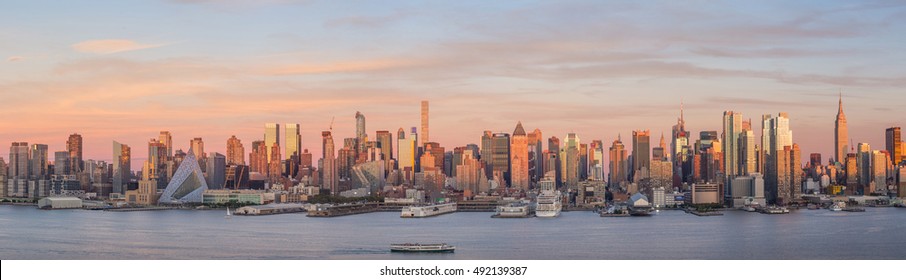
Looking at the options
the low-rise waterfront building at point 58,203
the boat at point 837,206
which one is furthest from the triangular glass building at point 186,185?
the boat at point 837,206

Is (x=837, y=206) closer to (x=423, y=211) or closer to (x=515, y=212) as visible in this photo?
(x=515, y=212)

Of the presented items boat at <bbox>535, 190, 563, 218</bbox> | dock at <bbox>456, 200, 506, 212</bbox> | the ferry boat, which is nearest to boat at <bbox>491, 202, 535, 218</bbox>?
boat at <bbox>535, 190, 563, 218</bbox>

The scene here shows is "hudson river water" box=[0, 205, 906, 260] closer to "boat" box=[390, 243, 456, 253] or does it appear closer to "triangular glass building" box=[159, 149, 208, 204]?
"boat" box=[390, 243, 456, 253]

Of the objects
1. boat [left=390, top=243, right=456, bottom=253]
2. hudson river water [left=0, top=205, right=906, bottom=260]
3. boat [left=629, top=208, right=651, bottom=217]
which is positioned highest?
boat [left=390, top=243, right=456, bottom=253]

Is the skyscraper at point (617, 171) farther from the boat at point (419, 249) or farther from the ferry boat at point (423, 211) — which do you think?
the boat at point (419, 249)
